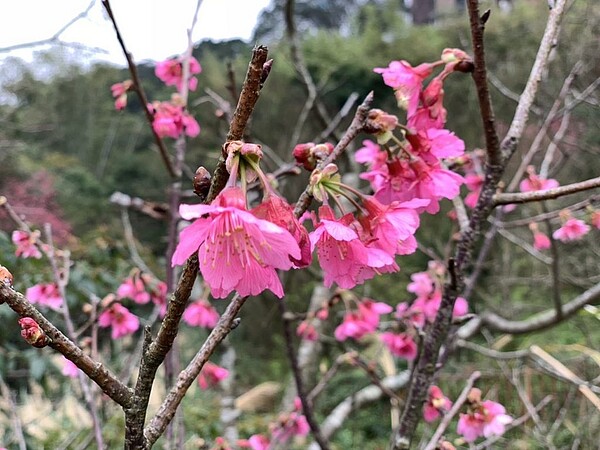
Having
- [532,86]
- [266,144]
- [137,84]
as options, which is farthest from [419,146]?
[266,144]

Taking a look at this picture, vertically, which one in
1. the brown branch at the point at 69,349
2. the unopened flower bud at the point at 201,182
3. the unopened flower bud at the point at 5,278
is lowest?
the brown branch at the point at 69,349

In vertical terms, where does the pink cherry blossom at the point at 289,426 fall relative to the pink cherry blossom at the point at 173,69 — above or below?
below

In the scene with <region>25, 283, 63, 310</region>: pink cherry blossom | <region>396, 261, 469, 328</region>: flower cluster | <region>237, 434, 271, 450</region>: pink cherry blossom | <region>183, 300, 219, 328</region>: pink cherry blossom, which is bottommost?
<region>237, 434, 271, 450</region>: pink cherry blossom

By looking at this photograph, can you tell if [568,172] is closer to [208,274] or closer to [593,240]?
[593,240]

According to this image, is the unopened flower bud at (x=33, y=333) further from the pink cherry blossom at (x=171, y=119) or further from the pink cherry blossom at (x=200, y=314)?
the pink cherry blossom at (x=200, y=314)

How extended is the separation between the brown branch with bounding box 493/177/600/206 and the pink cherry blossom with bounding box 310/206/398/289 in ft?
0.51

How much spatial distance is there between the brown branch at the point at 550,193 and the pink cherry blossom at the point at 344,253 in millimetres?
155

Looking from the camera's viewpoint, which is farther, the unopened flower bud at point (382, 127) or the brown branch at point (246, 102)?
the unopened flower bud at point (382, 127)

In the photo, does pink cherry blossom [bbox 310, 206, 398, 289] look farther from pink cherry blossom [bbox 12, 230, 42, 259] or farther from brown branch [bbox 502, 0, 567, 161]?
pink cherry blossom [bbox 12, 230, 42, 259]

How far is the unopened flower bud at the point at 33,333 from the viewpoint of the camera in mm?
314

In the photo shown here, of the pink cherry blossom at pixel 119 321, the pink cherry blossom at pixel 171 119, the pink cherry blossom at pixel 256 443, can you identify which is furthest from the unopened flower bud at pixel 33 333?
the pink cherry blossom at pixel 256 443

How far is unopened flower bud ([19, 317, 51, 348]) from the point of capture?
1.03 ft

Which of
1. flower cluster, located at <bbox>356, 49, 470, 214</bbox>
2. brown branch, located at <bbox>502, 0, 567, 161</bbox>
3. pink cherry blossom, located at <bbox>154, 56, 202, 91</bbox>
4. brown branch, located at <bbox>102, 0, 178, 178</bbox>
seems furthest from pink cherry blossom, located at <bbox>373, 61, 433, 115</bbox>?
pink cherry blossom, located at <bbox>154, 56, 202, 91</bbox>

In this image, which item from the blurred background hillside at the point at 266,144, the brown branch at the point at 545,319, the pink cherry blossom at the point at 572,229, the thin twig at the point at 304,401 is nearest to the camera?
the thin twig at the point at 304,401
